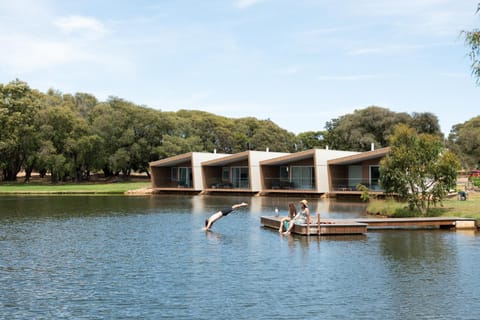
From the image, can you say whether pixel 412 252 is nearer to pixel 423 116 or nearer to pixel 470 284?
pixel 470 284

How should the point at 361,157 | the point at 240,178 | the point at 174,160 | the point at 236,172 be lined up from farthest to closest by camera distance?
the point at 174,160, the point at 236,172, the point at 240,178, the point at 361,157

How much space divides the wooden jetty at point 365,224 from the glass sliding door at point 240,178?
2614 cm

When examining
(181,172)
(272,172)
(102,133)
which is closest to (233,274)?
(272,172)

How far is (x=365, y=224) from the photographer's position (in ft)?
69.2

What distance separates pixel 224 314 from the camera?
1021 cm

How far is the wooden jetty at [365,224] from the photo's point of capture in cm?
2033

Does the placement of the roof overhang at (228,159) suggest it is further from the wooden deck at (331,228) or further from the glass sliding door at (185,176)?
the wooden deck at (331,228)

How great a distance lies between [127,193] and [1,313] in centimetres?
4292

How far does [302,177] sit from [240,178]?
6287 mm

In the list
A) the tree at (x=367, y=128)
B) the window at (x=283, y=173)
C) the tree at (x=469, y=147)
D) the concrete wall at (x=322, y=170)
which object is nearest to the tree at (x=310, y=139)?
the tree at (x=367, y=128)

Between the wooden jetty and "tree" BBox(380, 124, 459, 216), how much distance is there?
7.63 feet

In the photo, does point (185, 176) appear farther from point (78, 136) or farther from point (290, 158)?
point (78, 136)

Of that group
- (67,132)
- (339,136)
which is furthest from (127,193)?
(339,136)

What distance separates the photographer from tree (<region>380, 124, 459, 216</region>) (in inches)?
972
